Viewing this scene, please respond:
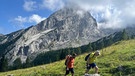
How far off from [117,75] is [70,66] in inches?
439

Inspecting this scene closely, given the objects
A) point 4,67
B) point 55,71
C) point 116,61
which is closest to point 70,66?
point 55,71

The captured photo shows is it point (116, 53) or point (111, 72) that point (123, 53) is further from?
point (111, 72)

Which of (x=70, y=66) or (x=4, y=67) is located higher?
(x=4, y=67)

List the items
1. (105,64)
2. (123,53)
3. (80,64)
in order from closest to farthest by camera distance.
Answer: (105,64), (80,64), (123,53)

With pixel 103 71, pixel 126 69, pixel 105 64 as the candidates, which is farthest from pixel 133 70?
pixel 105 64

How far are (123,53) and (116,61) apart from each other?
246 inches

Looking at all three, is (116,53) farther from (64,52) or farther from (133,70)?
(64,52)

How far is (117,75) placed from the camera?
39.1 metres

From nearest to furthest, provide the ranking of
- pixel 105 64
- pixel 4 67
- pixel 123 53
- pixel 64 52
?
pixel 105 64
pixel 123 53
pixel 4 67
pixel 64 52

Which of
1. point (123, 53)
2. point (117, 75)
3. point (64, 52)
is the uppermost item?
point (64, 52)

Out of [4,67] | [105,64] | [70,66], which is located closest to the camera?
[70,66]

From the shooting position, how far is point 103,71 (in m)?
41.3

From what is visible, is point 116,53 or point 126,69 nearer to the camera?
point 126,69

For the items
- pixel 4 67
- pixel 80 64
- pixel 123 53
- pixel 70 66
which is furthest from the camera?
pixel 4 67
